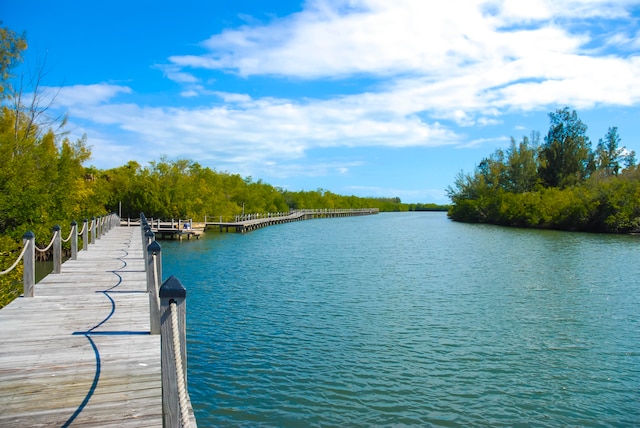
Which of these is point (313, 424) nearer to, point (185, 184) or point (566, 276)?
point (566, 276)

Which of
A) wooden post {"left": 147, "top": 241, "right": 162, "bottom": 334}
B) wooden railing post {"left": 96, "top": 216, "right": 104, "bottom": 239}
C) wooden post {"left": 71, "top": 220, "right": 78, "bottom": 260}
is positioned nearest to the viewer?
wooden post {"left": 147, "top": 241, "right": 162, "bottom": 334}

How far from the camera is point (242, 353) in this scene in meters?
10.5

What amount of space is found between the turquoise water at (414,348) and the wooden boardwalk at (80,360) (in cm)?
177

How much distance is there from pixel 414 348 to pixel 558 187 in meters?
69.5

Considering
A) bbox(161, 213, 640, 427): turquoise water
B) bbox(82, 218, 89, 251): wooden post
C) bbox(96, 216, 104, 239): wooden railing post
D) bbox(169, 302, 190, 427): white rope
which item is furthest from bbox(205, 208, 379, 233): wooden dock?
bbox(169, 302, 190, 427): white rope

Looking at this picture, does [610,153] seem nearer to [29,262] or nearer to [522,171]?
[522,171]

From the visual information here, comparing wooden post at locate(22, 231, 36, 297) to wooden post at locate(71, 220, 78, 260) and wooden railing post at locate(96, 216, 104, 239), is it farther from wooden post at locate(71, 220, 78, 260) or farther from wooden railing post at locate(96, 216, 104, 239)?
wooden railing post at locate(96, 216, 104, 239)

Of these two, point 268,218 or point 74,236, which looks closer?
point 74,236

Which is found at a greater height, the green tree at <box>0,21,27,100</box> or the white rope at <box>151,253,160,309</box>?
the green tree at <box>0,21,27,100</box>

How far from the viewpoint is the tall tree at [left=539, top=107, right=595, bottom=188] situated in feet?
247

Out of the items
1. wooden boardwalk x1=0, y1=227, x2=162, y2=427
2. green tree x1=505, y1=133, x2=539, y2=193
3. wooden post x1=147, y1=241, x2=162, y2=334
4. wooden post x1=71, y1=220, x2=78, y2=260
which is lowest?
wooden boardwalk x1=0, y1=227, x2=162, y2=427

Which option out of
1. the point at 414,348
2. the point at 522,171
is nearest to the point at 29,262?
the point at 414,348

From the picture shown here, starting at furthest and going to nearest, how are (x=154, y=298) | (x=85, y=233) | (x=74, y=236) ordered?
(x=85, y=233) < (x=74, y=236) < (x=154, y=298)

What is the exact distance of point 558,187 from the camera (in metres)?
72.5
